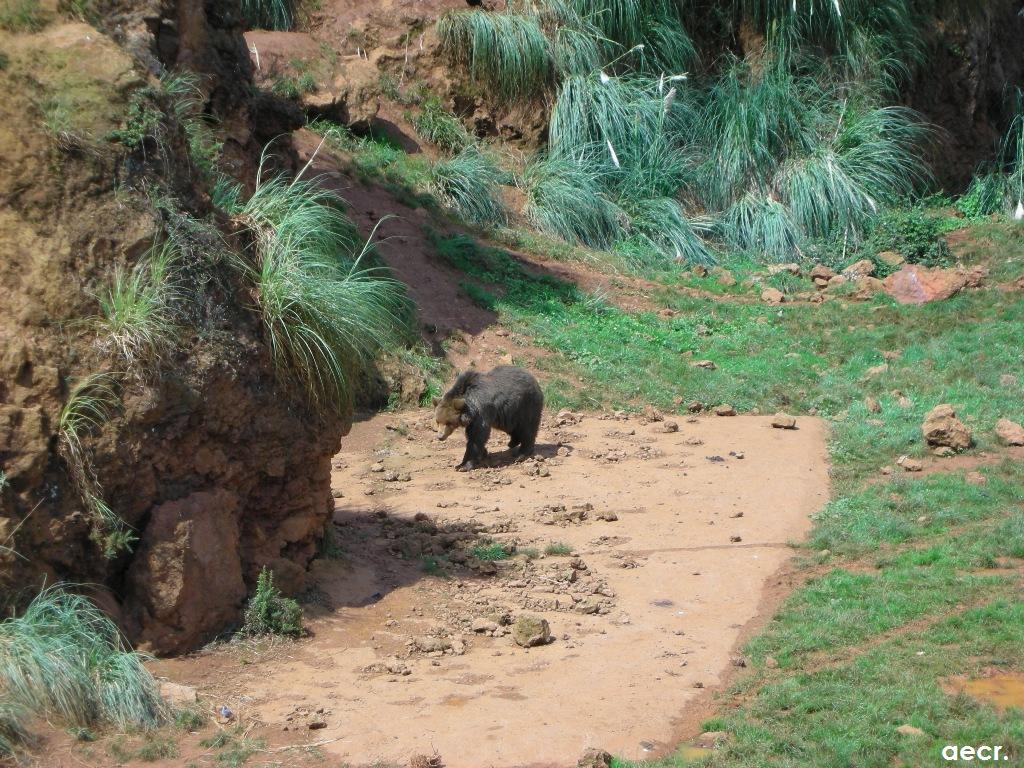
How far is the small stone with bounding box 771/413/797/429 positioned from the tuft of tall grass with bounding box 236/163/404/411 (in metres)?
5.10

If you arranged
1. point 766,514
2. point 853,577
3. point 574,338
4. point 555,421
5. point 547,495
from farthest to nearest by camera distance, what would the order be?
point 574,338, point 555,421, point 547,495, point 766,514, point 853,577

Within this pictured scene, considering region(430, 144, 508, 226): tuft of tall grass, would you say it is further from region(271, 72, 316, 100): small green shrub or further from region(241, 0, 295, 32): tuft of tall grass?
region(241, 0, 295, 32): tuft of tall grass

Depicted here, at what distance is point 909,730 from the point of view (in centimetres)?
496

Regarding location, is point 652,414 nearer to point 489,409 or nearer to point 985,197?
point 489,409

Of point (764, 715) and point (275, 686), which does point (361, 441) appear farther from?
point (764, 715)

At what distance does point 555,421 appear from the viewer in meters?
11.6

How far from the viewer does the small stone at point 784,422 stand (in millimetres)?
10984

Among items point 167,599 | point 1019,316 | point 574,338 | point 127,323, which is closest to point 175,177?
point 127,323

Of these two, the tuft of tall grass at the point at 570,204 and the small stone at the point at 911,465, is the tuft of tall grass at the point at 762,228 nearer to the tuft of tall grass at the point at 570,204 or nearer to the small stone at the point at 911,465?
the tuft of tall grass at the point at 570,204

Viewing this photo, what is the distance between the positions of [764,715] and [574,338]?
8582mm

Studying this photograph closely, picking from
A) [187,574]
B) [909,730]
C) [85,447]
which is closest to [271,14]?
[85,447]

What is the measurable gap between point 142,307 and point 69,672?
76.1 inches

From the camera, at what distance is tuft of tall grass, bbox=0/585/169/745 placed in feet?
15.8

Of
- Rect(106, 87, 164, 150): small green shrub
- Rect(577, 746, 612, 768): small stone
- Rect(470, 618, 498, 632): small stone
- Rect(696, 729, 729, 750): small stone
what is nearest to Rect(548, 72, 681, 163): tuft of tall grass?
Rect(106, 87, 164, 150): small green shrub
